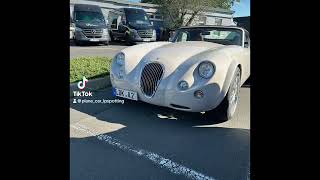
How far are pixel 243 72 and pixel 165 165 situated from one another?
2048 millimetres

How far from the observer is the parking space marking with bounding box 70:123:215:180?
2342 millimetres

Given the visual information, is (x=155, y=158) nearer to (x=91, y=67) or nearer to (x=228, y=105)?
(x=228, y=105)

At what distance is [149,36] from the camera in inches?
431

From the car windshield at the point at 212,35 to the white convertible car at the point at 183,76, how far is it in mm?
517

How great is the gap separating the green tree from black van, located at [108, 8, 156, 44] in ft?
10.4

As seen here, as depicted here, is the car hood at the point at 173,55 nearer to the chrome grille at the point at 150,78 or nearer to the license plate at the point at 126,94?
the chrome grille at the point at 150,78

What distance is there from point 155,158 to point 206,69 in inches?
47.6

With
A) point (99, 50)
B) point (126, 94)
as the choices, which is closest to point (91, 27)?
point (99, 50)

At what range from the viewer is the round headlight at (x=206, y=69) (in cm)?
325

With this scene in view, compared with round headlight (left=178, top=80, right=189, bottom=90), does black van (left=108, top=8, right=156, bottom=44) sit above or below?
above

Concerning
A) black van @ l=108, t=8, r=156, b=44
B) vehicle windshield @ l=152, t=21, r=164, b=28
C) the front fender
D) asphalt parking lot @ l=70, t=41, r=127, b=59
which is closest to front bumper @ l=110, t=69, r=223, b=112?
the front fender

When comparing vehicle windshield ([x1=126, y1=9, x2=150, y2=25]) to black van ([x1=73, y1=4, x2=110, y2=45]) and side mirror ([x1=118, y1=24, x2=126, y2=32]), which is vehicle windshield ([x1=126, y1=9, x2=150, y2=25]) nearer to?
side mirror ([x1=118, y1=24, x2=126, y2=32])
